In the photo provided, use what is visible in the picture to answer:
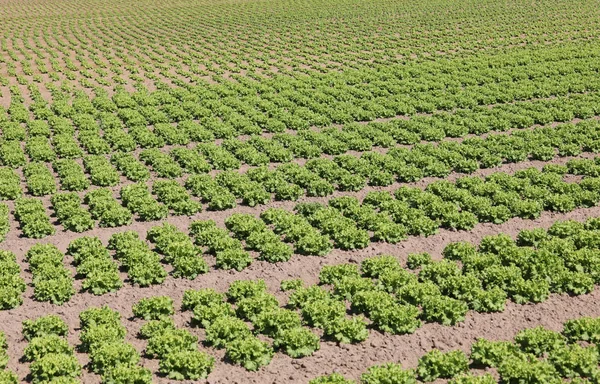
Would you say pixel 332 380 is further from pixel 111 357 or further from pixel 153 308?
pixel 153 308

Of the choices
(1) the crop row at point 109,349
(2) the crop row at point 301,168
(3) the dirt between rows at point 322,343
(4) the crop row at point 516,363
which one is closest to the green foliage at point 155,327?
(3) the dirt between rows at point 322,343

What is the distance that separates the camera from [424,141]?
24250 millimetres

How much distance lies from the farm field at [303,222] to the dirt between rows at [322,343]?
5 cm

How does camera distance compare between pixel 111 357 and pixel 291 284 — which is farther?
pixel 291 284

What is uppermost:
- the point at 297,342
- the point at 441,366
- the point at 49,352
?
the point at 441,366

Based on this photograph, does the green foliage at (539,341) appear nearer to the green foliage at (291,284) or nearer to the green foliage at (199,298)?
the green foliage at (291,284)

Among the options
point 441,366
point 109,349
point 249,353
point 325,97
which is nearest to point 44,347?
point 109,349

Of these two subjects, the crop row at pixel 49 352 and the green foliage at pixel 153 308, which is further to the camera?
the green foliage at pixel 153 308

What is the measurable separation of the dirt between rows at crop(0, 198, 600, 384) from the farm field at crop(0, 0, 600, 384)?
0.05 meters

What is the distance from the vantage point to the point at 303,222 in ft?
55.9

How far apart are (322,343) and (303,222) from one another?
538 centimetres

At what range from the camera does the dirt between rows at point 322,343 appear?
37.7 ft

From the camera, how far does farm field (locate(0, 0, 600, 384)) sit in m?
11.7

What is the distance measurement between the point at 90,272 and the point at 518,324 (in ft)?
33.8
